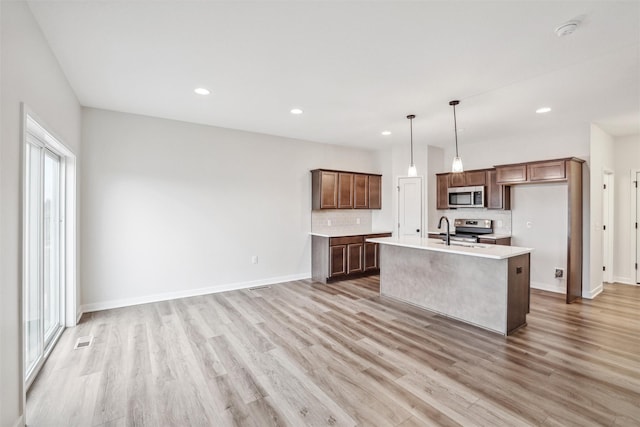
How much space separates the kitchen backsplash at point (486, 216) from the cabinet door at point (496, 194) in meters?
0.24

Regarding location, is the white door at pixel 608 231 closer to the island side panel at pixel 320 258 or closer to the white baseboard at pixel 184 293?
the island side panel at pixel 320 258

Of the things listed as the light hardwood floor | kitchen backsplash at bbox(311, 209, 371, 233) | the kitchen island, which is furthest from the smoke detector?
kitchen backsplash at bbox(311, 209, 371, 233)

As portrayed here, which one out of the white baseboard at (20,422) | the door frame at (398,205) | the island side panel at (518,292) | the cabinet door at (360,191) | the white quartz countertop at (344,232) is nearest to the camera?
the white baseboard at (20,422)

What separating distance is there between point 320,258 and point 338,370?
10.5ft

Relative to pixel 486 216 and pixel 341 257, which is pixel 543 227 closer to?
pixel 486 216

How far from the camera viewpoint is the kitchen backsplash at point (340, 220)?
6.10m

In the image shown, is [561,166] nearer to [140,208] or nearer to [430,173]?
[430,173]

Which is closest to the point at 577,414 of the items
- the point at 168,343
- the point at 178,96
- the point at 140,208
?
the point at 168,343

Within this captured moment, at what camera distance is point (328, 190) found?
588 centimetres

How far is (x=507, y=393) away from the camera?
7.22 feet

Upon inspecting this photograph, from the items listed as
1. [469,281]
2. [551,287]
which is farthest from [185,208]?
[551,287]

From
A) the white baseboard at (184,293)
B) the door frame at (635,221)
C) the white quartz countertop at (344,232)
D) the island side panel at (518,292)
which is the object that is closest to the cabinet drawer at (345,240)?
the white quartz countertop at (344,232)

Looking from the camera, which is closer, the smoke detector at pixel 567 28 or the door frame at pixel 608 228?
the smoke detector at pixel 567 28

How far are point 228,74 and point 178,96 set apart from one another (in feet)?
3.20
